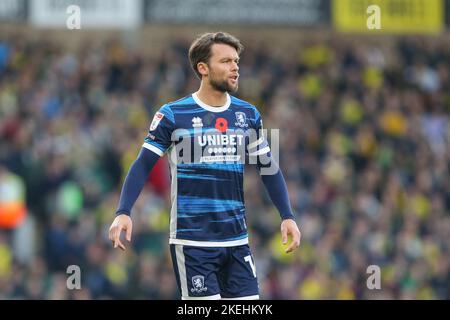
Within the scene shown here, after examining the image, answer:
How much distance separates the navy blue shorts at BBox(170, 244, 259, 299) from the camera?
7093mm

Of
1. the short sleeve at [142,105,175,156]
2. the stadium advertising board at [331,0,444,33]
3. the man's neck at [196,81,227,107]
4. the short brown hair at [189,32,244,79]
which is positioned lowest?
the short sleeve at [142,105,175,156]

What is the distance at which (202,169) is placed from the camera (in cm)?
719

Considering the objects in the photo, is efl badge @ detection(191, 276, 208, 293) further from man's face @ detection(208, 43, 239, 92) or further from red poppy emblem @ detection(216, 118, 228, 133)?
man's face @ detection(208, 43, 239, 92)

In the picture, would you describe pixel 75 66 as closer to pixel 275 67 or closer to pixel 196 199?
pixel 275 67

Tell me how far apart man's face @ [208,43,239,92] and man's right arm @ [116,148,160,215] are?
62cm

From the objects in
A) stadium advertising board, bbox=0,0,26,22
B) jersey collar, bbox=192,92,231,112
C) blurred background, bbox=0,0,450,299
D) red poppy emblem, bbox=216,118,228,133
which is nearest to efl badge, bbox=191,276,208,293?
red poppy emblem, bbox=216,118,228,133

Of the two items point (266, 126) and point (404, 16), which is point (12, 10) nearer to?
point (266, 126)

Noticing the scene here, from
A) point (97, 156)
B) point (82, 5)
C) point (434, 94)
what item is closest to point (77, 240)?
point (97, 156)

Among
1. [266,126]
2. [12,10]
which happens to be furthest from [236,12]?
[12,10]

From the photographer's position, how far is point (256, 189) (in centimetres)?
1639

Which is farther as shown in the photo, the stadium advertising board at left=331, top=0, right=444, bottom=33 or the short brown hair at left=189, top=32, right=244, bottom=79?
the stadium advertising board at left=331, top=0, right=444, bottom=33

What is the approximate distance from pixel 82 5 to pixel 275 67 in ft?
14.3

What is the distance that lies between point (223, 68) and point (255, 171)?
9.69 metres

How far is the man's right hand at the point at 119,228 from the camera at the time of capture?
6879 millimetres
